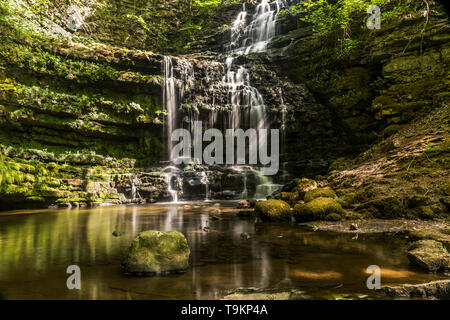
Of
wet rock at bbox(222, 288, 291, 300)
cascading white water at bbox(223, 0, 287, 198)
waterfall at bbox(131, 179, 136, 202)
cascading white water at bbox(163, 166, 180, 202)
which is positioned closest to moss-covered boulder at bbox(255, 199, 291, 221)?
wet rock at bbox(222, 288, 291, 300)

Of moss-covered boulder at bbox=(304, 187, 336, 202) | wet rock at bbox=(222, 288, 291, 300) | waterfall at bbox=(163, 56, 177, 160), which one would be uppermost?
waterfall at bbox=(163, 56, 177, 160)

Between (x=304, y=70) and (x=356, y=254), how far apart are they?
1793 centimetres

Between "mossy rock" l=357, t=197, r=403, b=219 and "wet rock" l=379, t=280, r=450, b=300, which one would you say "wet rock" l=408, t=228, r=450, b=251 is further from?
"wet rock" l=379, t=280, r=450, b=300

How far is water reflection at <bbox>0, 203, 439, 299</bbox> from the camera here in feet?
9.63

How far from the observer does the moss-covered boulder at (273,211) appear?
25.6ft

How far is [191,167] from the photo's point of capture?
731 inches

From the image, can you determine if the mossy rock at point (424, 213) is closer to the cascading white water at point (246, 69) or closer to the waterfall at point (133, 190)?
the cascading white water at point (246, 69)

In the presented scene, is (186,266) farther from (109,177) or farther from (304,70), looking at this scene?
(304,70)

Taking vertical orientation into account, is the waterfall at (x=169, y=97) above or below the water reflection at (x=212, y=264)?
above

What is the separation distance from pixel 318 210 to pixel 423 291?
16.1 feet

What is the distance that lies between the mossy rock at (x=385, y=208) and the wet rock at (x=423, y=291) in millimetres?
4474

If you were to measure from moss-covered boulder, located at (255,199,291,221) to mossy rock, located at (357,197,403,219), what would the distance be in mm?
2035

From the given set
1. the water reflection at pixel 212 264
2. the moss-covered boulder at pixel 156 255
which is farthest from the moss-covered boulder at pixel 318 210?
the moss-covered boulder at pixel 156 255
